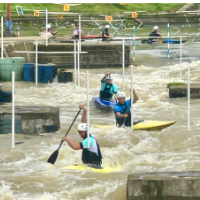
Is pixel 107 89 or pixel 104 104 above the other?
pixel 107 89

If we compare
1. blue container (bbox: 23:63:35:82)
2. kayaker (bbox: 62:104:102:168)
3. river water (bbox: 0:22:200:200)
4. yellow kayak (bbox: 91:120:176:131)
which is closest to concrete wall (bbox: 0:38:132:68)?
blue container (bbox: 23:63:35:82)

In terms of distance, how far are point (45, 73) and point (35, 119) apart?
650 cm

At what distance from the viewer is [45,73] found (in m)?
16.2

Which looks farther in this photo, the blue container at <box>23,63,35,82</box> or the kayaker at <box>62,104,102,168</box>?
the blue container at <box>23,63,35,82</box>

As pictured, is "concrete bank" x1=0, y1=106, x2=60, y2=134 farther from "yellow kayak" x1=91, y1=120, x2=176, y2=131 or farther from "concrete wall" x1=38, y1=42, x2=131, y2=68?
"concrete wall" x1=38, y1=42, x2=131, y2=68

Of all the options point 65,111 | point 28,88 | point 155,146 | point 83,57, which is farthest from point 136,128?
point 83,57

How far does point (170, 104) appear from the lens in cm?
1313

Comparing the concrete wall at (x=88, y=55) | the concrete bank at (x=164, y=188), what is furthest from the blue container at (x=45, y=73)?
the concrete bank at (x=164, y=188)

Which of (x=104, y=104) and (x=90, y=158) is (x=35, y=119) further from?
(x=90, y=158)

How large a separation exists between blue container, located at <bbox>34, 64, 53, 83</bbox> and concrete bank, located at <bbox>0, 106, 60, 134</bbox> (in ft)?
20.1

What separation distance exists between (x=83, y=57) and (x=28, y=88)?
157 inches

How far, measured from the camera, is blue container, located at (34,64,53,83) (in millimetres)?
16172

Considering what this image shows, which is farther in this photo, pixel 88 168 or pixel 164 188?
pixel 88 168

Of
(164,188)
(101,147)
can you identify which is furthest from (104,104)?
(164,188)
